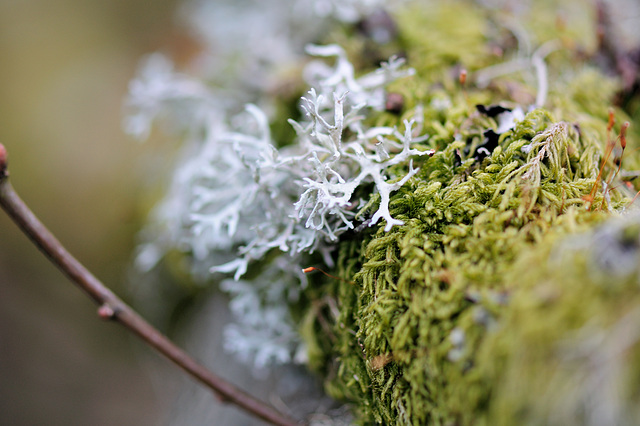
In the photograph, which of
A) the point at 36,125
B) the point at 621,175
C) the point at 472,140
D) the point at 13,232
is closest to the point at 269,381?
the point at 472,140

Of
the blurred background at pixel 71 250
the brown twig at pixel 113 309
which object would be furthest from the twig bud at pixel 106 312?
the blurred background at pixel 71 250

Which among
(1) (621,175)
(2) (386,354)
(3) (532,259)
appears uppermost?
(3) (532,259)

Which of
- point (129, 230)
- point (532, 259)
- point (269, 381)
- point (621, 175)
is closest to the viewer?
point (532, 259)

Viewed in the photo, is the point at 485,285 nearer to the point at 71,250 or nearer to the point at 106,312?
the point at 106,312

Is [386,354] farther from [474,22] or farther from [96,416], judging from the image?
[96,416]

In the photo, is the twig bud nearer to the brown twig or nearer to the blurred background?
the brown twig

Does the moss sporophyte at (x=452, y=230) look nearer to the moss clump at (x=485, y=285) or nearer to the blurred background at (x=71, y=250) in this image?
the moss clump at (x=485, y=285)
